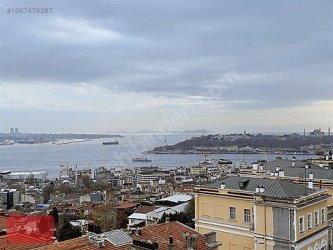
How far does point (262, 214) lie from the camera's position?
9.49m

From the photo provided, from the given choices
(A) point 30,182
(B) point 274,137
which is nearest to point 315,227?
(A) point 30,182

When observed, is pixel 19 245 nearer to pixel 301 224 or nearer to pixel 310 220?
pixel 301 224

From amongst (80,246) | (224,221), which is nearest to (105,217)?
(224,221)

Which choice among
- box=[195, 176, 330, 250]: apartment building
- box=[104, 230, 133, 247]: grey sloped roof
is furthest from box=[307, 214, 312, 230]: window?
box=[104, 230, 133, 247]: grey sloped roof

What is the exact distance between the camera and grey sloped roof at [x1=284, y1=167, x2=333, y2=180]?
1241cm

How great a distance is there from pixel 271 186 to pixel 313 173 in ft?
10.7

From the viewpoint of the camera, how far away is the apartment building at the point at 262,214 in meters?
9.20

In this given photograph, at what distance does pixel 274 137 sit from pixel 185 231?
326 ft

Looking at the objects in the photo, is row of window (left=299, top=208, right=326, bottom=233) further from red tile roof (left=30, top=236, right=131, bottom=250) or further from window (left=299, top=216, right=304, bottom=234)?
red tile roof (left=30, top=236, right=131, bottom=250)

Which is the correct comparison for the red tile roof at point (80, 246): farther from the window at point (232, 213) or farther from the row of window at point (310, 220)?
the row of window at point (310, 220)

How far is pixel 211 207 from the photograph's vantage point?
10.8 metres

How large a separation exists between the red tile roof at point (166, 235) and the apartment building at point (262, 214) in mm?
2221

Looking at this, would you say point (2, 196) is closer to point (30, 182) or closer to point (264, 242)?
point (30, 182)

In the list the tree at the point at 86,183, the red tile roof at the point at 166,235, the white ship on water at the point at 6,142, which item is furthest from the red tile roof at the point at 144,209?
the white ship on water at the point at 6,142
